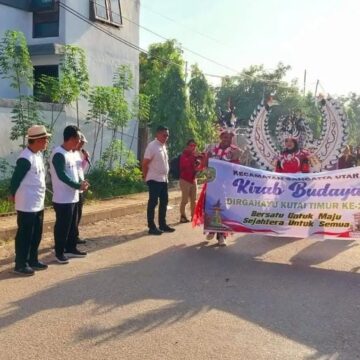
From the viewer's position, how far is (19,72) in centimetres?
998

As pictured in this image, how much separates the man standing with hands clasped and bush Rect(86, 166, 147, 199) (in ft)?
16.1

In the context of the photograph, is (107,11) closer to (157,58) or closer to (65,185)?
(157,58)

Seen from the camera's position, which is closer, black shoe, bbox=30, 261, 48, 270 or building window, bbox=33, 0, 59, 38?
black shoe, bbox=30, 261, 48, 270

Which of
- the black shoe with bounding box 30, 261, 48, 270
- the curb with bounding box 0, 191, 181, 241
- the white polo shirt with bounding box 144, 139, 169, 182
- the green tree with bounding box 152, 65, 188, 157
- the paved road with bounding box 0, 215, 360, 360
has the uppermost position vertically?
Result: the green tree with bounding box 152, 65, 188, 157

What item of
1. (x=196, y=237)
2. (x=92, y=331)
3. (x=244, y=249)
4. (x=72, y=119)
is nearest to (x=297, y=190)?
(x=244, y=249)

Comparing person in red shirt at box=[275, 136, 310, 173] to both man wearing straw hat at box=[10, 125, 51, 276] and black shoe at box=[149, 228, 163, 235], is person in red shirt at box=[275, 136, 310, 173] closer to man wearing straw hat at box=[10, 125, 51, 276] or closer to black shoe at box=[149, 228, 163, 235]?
black shoe at box=[149, 228, 163, 235]

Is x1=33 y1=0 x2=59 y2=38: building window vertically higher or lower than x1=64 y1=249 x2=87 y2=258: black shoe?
higher

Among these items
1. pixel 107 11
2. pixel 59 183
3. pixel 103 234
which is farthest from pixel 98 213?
pixel 107 11

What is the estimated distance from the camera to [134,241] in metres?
7.75

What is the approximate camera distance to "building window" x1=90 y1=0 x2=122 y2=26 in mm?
14648

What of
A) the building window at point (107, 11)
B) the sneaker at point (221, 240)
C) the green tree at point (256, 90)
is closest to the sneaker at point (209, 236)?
the sneaker at point (221, 240)

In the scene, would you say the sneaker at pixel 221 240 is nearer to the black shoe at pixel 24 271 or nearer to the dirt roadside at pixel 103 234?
the dirt roadside at pixel 103 234

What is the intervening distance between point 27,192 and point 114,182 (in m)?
7.43

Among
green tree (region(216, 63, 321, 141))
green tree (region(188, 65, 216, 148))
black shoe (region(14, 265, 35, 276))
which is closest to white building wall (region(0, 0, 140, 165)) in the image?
green tree (region(188, 65, 216, 148))
